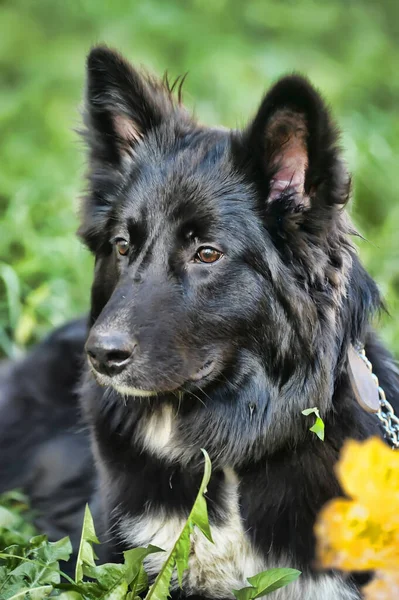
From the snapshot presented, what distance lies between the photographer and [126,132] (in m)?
3.07

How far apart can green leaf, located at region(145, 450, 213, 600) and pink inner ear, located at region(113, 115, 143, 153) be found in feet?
4.58

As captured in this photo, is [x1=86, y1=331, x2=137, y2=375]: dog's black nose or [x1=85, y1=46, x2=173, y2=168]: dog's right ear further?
[x1=85, y1=46, x2=173, y2=168]: dog's right ear

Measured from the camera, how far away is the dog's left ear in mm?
2432

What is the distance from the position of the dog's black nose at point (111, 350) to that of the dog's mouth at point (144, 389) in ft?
0.20

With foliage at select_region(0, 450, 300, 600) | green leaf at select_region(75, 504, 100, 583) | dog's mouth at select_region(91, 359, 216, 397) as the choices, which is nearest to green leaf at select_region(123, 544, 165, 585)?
foliage at select_region(0, 450, 300, 600)

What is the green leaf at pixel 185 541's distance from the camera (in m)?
2.04

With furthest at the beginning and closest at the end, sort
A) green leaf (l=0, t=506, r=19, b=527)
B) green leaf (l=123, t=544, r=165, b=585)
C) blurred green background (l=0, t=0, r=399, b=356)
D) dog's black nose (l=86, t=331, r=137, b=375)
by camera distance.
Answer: blurred green background (l=0, t=0, r=399, b=356)
green leaf (l=0, t=506, r=19, b=527)
dog's black nose (l=86, t=331, r=137, b=375)
green leaf (l=123, t=544, r=165, b=585)

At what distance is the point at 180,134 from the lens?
2938 mm

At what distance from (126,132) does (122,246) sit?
0.51 m

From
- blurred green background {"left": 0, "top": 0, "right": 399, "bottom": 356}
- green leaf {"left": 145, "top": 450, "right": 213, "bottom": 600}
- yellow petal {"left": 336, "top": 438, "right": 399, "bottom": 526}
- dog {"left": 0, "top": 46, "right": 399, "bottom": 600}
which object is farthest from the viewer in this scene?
blurred green background {"left": 0, "top": 0, "right": 399, "bottom": 356}

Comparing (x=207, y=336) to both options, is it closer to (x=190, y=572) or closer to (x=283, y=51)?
(x=190, y=572)

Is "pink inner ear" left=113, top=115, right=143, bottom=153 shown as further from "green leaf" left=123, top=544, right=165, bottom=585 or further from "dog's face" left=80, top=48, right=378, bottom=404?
"green leaf" left=123, top=544, right=165, bottom=585

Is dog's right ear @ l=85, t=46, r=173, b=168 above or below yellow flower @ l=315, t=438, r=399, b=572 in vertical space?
above

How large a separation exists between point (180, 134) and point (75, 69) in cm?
471
